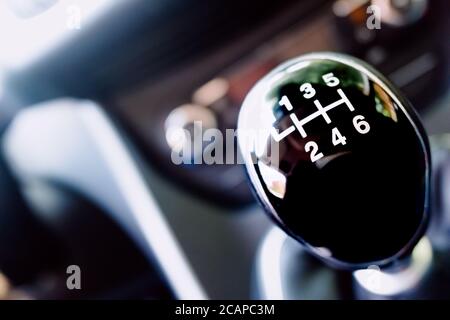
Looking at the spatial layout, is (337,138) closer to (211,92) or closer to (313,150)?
A: (313,150)

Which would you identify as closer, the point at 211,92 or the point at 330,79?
the point at 330,79

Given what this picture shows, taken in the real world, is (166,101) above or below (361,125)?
above

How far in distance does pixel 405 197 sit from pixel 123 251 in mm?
322

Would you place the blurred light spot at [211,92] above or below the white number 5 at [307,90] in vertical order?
above

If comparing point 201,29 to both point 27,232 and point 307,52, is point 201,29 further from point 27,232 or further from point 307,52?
point 27,232

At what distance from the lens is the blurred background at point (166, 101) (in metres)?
0.72

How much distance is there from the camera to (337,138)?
570 millimetres

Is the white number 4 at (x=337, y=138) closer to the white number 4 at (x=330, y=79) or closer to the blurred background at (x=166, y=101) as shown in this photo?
the white number 4 at (x=330, y=79)

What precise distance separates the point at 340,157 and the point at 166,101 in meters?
0.25

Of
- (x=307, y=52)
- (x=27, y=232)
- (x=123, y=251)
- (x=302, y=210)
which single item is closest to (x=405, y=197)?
(x=302, y=210)

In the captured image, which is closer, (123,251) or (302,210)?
(302,210)

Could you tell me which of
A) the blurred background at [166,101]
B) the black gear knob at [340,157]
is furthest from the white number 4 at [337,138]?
the blurred background at [166,101]

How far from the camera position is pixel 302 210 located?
0.58 meters

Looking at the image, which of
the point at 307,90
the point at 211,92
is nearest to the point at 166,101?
the point at 211,92
